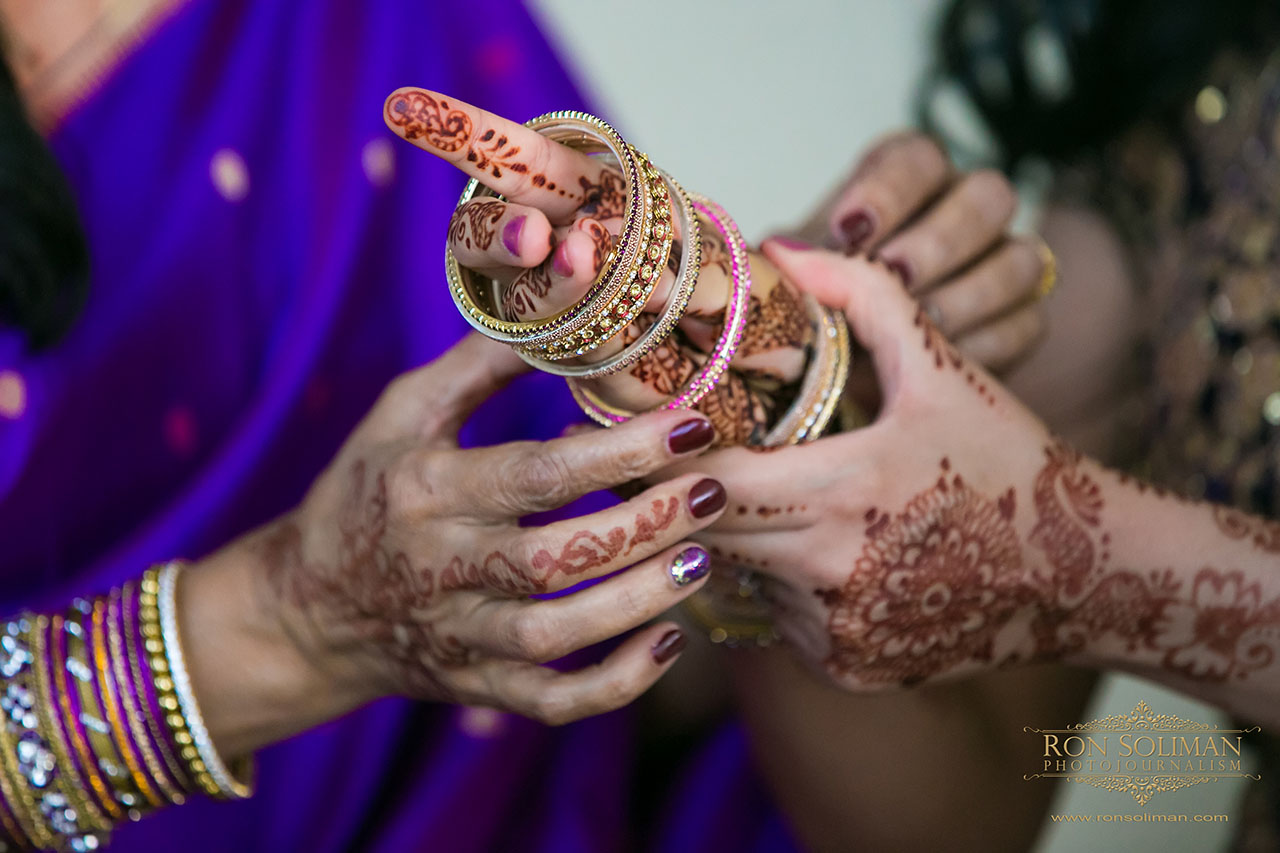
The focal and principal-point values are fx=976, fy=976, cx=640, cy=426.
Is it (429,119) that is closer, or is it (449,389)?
(429,119)

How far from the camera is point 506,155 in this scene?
1.57ft

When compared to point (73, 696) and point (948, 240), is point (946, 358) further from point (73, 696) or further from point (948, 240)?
point (73, 696)

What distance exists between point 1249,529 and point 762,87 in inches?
42.7

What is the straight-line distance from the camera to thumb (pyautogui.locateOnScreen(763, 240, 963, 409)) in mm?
594

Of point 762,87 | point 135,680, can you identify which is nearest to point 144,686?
point 135,680

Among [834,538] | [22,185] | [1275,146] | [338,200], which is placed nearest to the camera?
[834,538]

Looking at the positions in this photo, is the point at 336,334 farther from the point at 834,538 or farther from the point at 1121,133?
the point at 1121,133

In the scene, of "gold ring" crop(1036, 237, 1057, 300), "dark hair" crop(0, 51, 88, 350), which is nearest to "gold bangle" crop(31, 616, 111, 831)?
"dark hair" crop(0, 51, 88, 350)

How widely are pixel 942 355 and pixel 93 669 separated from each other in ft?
1.94

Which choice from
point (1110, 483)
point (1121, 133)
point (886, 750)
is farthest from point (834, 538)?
point (1121, 133)

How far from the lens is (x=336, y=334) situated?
926 millimetres

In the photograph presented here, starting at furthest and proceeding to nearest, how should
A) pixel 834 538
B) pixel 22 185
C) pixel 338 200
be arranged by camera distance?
pixel 338 200
pixel 22 185
pixel 834 538

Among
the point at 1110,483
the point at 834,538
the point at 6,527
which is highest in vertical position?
the point at 6,527

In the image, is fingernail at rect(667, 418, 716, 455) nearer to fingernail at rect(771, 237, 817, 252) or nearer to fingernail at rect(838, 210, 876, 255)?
fingernail at rect(771, 237, 817, 252)
